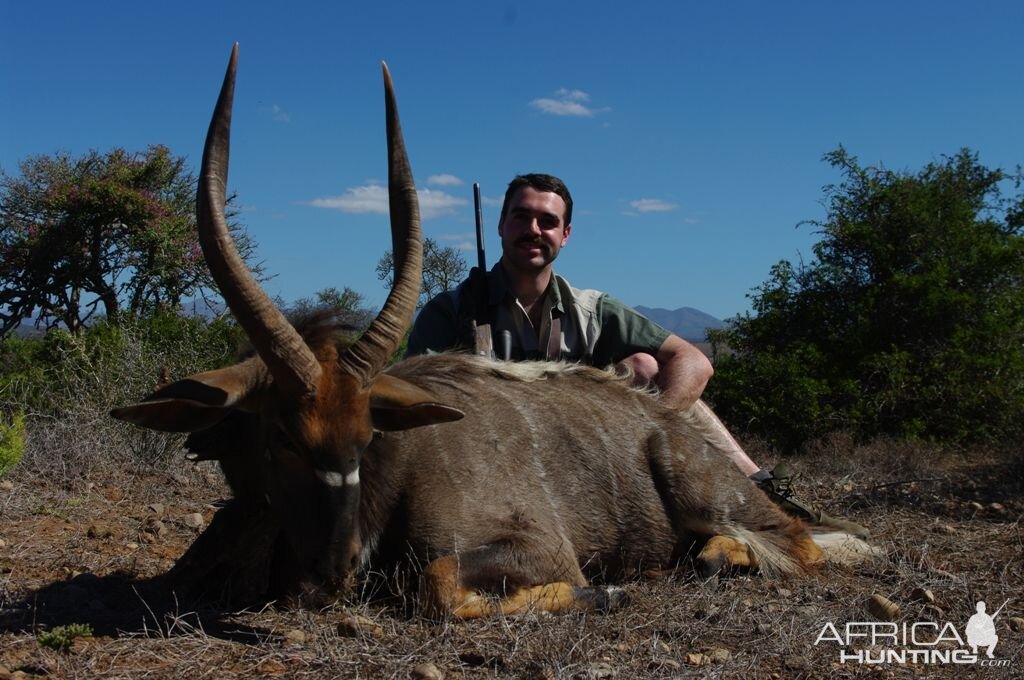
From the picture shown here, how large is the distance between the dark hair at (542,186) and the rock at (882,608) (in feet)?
9.90

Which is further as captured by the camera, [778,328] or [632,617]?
[778,328]

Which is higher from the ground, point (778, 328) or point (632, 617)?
point (778, 328)

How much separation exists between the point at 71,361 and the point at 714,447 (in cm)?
513

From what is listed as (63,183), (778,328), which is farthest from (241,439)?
(63,183)

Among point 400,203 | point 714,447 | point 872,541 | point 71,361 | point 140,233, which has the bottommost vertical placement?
point 872,541

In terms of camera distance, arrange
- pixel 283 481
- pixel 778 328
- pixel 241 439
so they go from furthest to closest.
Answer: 1. pixel 778 328
2. pixel 241 439
3. pixel 283 481

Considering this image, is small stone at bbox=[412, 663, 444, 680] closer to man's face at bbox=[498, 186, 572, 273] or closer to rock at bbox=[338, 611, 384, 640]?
rock at bbox=[338, 611, 384, 640]

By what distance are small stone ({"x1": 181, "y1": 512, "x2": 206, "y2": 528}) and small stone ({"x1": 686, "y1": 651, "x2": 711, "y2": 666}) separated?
316 centimetres

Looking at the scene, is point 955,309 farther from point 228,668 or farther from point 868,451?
point 228,668

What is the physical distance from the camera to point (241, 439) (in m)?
3.79

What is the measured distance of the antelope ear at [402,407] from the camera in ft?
11.8

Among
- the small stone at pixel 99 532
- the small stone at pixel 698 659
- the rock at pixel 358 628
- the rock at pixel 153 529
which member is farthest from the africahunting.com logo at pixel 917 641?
the small stone at pixel 99 532

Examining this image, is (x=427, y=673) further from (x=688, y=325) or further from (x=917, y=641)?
(x=688, y=325)

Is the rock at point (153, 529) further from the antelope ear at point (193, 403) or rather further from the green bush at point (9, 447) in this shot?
the antelope ear at point (193, 403)
